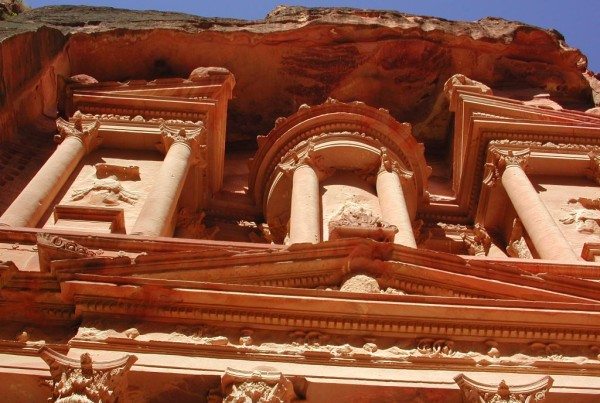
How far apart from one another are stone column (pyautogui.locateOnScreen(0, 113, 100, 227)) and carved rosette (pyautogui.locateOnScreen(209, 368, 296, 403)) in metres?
7.76

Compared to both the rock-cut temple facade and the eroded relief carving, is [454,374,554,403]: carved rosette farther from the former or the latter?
the eroded relief carving

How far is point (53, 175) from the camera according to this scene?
16.7 meters

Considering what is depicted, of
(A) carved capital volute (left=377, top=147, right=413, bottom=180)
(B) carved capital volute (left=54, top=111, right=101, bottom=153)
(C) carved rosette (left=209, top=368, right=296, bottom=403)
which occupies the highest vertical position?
(B) carved capital volute (left=54, top=111, right=101, bottom=153)

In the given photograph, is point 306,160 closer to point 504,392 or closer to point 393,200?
point 393,200

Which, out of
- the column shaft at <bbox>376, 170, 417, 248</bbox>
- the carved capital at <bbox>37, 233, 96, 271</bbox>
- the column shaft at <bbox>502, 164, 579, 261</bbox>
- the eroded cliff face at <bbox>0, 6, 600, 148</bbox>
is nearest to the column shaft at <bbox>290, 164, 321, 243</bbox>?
the column shaft at <bbox>376, 170, 417, 248</bbox>

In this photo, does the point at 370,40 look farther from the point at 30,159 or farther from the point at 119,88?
the point at 30,159

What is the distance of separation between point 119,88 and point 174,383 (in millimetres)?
13885

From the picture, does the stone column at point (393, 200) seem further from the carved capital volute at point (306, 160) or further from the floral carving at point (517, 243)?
the floral carving at point (517, 243)

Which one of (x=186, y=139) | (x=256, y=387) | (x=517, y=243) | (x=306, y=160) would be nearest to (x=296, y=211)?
(x=306, y=160)

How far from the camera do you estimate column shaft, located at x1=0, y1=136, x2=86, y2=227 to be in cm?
1506

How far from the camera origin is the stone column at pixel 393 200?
15195 millimetres

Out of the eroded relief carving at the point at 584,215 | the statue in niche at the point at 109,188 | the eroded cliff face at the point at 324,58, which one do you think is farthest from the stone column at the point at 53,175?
the eroded relief carving at the point at 584,215

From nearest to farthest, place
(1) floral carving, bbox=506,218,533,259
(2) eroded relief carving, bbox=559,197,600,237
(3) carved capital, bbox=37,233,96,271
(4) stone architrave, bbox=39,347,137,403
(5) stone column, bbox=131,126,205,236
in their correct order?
(4) stone architrave, bbox=39,347,137,403, (3) carved capital, bbox=37,233,96,271, (5) stone column, bbox=131,126,205,236, (2) eroded relief carving, bbox=559,197,600,237, (1) floral carving, bbox=506,218,533,259

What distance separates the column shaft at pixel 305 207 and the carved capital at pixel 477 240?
4.64 meters
